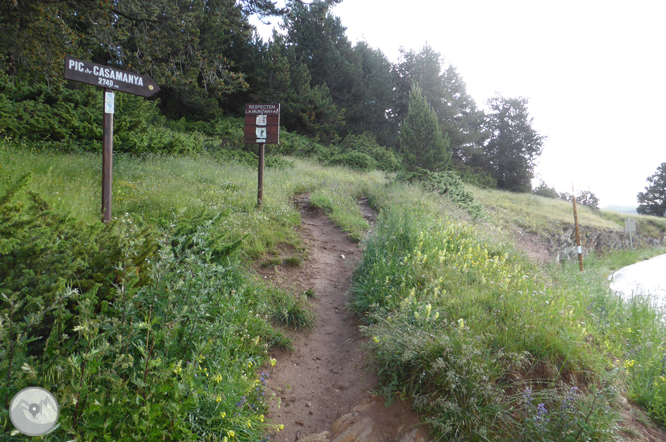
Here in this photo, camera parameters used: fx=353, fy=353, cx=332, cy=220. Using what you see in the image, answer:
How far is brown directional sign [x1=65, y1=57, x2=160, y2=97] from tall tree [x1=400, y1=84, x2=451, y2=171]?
13.5 m

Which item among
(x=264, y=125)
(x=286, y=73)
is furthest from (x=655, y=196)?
(x=264, y=125)

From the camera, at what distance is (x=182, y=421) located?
2.26 metres

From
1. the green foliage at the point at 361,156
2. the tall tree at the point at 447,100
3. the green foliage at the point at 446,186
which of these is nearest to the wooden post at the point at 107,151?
the green foliage at the point at 446,186

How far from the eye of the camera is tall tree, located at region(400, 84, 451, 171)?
1705 cm

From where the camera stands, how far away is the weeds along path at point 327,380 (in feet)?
9.84

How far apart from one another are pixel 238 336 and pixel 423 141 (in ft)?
51.0

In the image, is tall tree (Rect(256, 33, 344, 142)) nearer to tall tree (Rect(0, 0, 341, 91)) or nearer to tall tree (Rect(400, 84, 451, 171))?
tall tree (Rect(400, 84, 451, 171))

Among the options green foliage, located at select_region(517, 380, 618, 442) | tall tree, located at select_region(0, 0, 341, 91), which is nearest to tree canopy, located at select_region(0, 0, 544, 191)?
tall tree, located at select_region(0, 0, 341, 91)

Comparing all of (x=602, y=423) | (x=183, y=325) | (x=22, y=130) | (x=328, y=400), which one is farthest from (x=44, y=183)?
(x=602, y=423)

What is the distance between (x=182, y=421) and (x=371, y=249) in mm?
4236

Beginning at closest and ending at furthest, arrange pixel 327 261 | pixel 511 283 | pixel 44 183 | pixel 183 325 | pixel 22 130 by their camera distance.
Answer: pixel 183 325, pixel 511 283, pixel 44 183, pixel 327 261, pixel 22 130

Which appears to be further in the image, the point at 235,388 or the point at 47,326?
the point at 235,388

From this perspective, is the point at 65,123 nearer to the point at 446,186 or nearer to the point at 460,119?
the point at 446,186

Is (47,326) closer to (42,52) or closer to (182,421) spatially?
(182,421)
